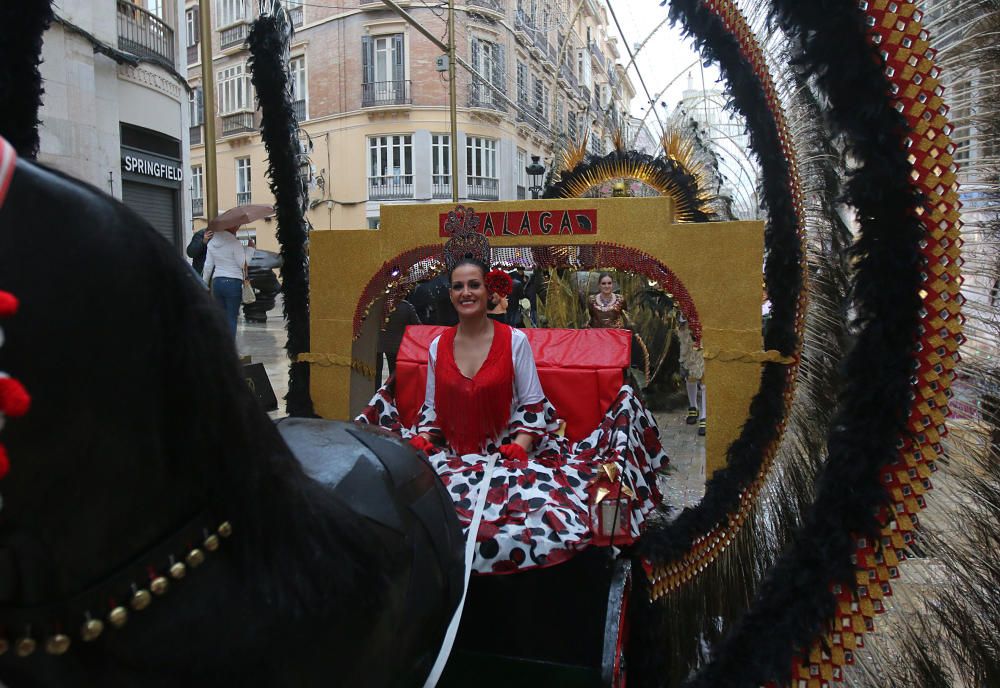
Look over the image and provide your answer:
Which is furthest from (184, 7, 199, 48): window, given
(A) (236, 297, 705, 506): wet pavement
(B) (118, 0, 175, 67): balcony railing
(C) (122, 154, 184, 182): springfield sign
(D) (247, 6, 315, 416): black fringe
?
(D) (247, 6, 315, 416): black fringe

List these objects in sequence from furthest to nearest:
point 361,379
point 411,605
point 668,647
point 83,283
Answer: point 361,379
point 668,647
point 411,605
point 83,283

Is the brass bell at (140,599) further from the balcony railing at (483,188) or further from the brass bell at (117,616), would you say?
the balcony railing at (483,188)

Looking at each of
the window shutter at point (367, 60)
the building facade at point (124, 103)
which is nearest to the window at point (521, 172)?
the window shutter at point (367, 60)

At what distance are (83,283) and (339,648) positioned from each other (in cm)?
72

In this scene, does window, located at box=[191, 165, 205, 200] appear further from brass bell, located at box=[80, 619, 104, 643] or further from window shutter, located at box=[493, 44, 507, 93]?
brass bell, located at box=[80, 619, 104, 643]

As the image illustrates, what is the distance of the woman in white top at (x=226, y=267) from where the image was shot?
5.76 metres

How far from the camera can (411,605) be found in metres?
1.49

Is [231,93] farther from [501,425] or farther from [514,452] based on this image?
[514,452]

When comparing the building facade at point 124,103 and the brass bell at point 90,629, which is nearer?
the brass bell at point 90,629

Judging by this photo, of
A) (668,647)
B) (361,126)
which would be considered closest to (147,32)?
(361,126)

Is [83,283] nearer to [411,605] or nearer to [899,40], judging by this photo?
[411,605]

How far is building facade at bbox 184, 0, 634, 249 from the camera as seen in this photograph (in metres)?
10.1

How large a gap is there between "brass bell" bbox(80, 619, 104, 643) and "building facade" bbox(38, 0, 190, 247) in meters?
8.96

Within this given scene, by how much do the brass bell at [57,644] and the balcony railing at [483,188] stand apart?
76.6 ft
